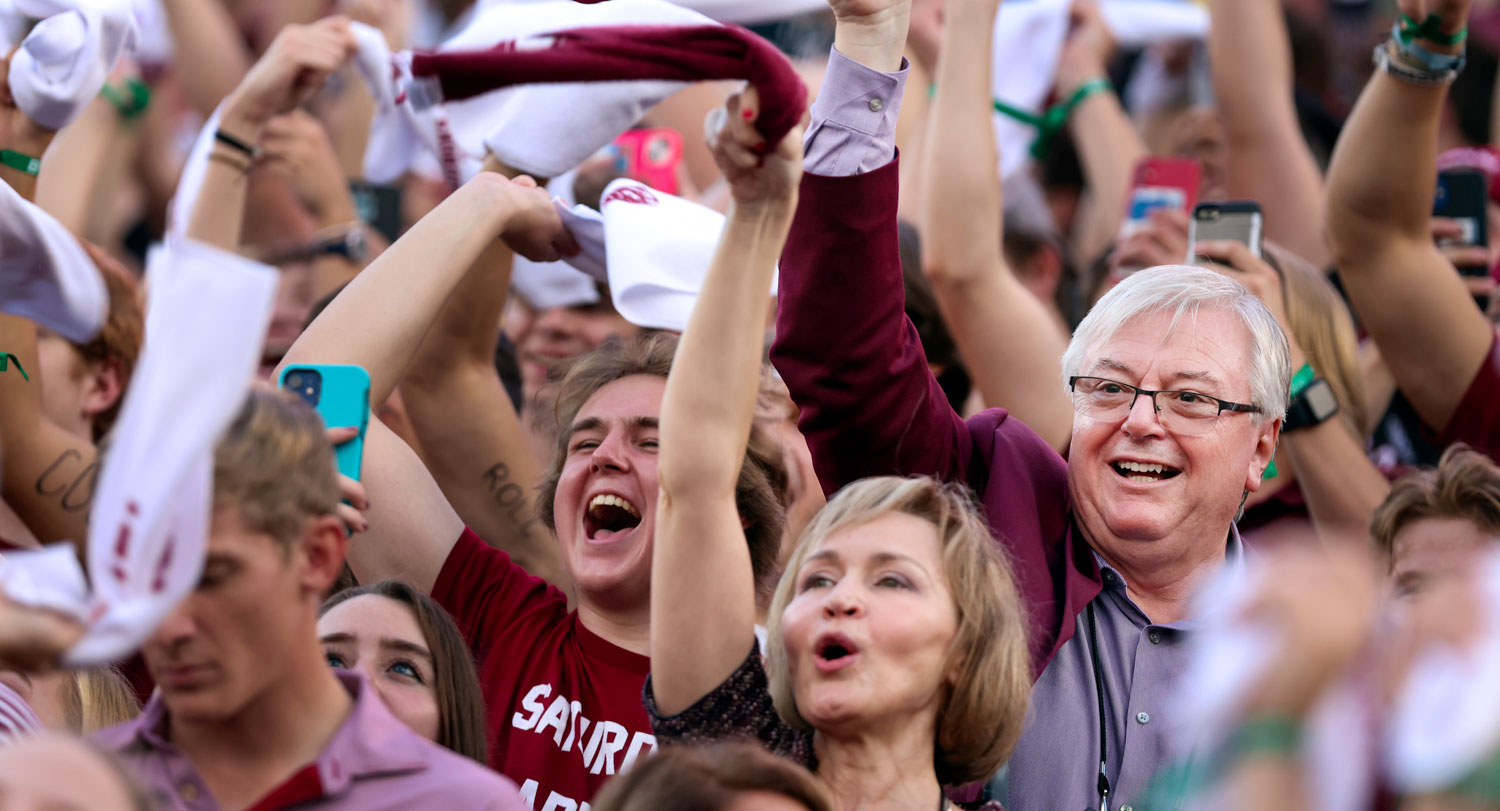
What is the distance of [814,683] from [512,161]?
4.56ft

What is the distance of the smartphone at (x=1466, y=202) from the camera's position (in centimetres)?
372

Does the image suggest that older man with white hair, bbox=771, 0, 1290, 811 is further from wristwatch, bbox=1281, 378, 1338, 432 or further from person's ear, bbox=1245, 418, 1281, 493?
wristwatch, bbox=1281, 378, 1338, 432

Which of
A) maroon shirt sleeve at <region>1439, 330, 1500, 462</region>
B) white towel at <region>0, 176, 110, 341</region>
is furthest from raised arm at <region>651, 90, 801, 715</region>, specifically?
maroon shirt sleeve at <region>1439, 330, 1500, 462</region>

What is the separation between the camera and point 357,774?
182 cm

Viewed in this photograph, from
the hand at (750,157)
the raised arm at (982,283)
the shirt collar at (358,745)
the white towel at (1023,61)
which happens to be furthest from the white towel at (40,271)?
the white towel at (1023,61)

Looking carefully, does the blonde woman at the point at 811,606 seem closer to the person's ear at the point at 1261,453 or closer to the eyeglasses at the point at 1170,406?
the eyeglasses at the point at 1170,406

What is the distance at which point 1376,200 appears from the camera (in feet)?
10.6

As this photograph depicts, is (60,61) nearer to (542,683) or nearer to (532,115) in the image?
(532,115)

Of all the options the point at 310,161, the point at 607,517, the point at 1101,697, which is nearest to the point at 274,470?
the point at 607,517

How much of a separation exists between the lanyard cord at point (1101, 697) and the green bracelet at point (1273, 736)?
1.13 metres

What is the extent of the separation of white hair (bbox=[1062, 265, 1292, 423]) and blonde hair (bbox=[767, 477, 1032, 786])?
503mm

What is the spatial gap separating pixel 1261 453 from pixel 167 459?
5.81ft

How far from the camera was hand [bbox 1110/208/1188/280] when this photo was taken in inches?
153

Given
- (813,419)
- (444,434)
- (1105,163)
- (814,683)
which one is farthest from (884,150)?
(1105,163)
